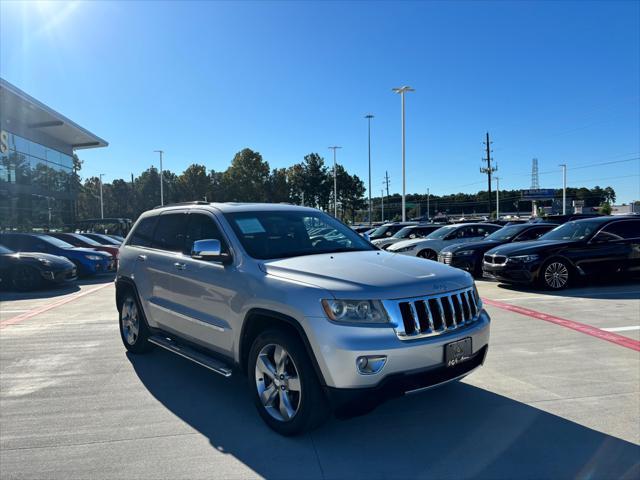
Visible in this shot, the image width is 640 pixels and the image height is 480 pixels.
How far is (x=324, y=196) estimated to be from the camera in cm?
6612

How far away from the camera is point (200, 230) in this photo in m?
4.68

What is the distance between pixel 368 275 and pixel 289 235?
1.24 metres

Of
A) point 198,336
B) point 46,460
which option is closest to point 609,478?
point 198,336

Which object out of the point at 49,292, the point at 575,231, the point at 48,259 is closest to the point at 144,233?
the point at 49,292

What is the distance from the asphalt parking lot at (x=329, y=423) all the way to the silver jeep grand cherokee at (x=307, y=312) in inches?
16.0

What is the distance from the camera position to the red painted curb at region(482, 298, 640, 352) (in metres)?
5.97

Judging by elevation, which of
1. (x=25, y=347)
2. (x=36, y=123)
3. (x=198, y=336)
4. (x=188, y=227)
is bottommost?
(x=25, y=347)

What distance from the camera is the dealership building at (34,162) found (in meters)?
25.7

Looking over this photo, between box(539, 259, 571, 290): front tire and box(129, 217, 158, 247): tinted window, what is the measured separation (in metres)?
8.15

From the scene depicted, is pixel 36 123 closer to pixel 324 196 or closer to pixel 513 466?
pixel 513 466

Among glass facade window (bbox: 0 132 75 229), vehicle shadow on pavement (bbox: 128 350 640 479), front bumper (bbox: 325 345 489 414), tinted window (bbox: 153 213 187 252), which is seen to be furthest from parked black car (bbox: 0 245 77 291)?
glass facade window (bbox: 0 132 75 229)

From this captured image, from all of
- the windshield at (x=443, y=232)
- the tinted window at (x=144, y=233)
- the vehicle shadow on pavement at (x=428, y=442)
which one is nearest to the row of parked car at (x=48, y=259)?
the tinted window at (x=144, y=233)

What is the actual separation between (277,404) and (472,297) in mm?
1764

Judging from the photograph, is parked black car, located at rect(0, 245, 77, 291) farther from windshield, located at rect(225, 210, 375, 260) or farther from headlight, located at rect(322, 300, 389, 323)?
headlight, located at rect(322, 300, 389, 323)
